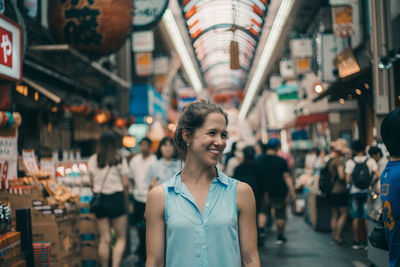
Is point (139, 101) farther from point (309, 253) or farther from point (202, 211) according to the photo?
point (202, 211)

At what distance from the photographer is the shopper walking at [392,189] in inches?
114

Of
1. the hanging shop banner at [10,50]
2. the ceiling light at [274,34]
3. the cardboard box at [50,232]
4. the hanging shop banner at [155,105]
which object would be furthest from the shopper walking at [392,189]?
the hanging shop banner at [155,105]

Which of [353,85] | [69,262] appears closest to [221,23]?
[353,85]

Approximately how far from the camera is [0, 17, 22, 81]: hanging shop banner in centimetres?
468

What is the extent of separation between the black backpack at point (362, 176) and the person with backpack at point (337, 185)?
665mm

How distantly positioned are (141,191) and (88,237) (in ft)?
3.20

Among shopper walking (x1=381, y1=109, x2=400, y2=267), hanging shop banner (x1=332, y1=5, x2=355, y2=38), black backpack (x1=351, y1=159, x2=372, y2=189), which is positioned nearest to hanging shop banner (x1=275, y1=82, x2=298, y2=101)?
hanging shop banner (x1=332, y1=5, x2=355, y2=38)

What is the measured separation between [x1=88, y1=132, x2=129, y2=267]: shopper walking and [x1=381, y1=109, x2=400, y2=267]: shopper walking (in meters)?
3.73

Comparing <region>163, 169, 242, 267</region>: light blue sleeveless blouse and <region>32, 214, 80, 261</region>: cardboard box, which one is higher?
Result: <region>163, 169, 242, 267</region>: light blue sleeveless blouse

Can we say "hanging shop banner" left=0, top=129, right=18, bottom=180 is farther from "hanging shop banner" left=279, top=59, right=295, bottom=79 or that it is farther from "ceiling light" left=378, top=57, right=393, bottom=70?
"hanging shop banner" left=279, top=59, right=295, bottom=79

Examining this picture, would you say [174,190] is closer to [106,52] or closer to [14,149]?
[14,149]

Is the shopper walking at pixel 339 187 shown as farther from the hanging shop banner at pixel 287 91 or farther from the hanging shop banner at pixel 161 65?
the hanging shop banner at pixel 287 91

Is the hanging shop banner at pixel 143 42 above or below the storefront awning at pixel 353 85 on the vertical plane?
above

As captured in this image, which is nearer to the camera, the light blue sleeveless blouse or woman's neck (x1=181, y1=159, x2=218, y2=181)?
the light blue sleeveless blouse
